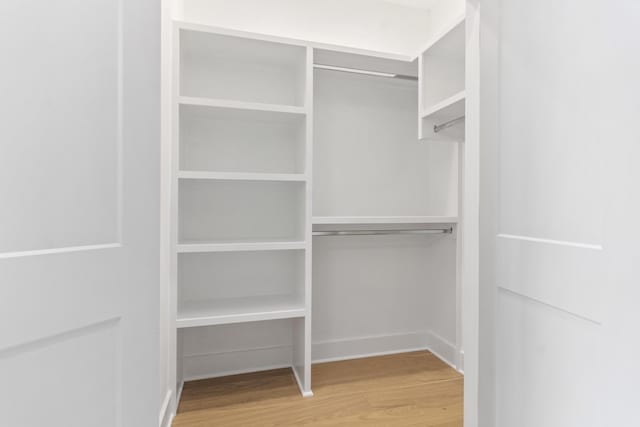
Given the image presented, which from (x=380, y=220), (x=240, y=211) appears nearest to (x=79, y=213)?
(x=240, y=211)

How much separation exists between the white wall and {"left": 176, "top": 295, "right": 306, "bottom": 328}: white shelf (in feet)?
5.65

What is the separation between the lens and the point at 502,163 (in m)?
0.90

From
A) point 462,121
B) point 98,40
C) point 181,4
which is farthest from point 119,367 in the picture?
point 181,4

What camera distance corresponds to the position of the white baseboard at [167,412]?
4.52ft

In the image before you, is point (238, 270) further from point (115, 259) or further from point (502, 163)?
point (502, 163)

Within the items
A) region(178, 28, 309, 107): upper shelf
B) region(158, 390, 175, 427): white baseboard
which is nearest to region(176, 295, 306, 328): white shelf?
region(158, 390, 175, 427): white baseboard

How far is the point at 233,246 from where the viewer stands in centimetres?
161

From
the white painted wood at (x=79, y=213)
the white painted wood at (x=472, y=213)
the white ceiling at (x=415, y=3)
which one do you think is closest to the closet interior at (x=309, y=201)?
the white painted wood at (x=472, y=213)

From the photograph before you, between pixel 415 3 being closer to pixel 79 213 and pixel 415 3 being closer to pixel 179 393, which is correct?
pixel 79 213

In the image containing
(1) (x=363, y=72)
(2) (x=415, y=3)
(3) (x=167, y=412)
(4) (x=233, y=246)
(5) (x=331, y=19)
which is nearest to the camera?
(3) (x=167, y=412)

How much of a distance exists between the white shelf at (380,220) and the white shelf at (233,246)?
20 centimetres

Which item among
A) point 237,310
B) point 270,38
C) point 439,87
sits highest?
point 270,38

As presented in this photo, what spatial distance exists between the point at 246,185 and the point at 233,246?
0.49 m

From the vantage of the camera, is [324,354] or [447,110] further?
[324,354]
